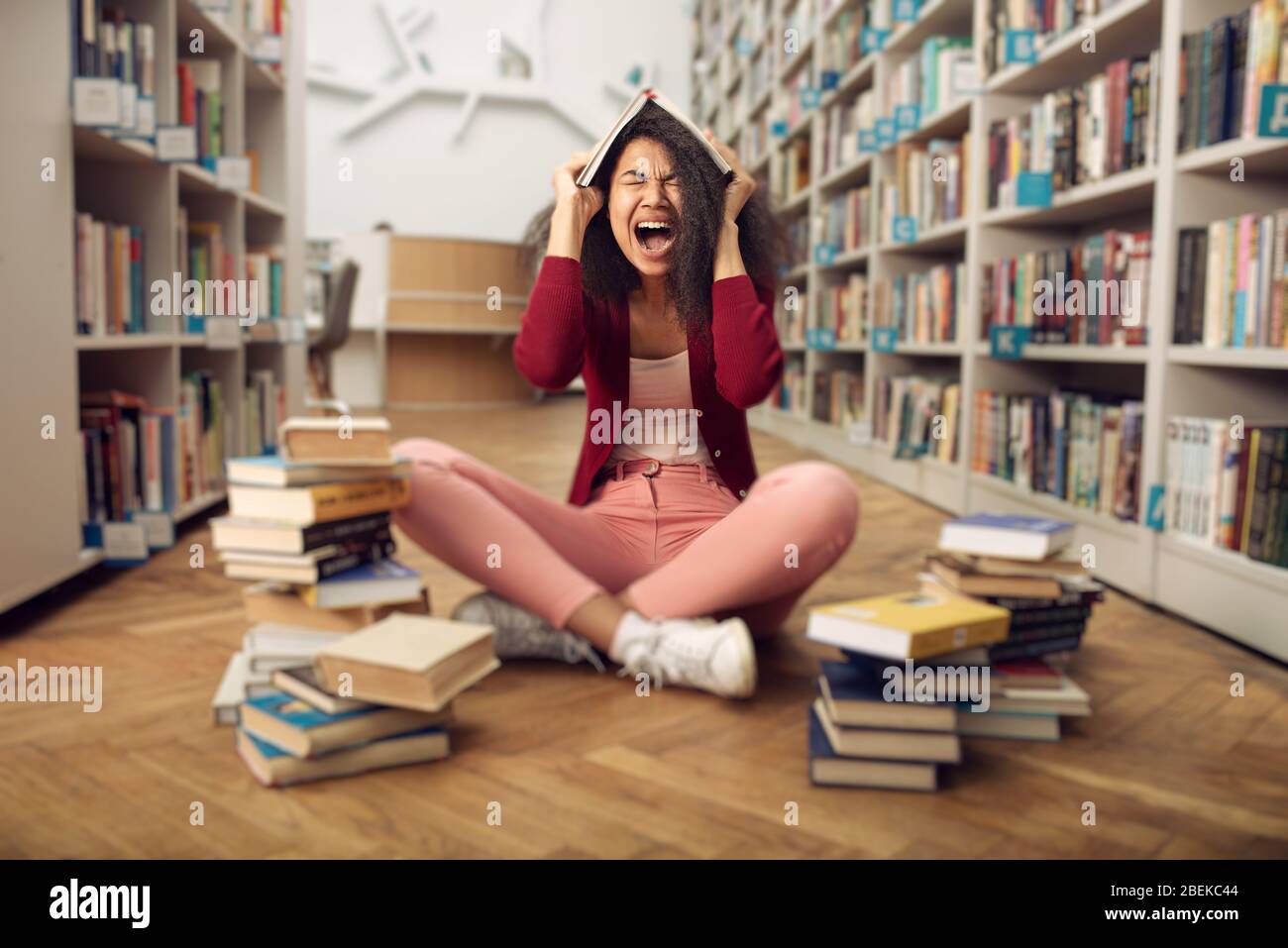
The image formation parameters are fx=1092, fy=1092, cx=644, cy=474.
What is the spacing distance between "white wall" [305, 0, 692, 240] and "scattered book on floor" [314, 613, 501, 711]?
3.98ft

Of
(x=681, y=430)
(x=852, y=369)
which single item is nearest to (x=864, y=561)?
(x=852, y=369)

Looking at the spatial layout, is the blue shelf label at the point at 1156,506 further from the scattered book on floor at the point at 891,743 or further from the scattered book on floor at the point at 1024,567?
the scattered book on floor at the point at 891,743

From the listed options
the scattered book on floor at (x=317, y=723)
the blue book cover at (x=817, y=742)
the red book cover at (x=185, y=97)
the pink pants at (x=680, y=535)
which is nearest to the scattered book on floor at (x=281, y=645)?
the scattered book on floor at (x=317, y=723)

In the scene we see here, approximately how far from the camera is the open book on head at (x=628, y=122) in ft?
1.00

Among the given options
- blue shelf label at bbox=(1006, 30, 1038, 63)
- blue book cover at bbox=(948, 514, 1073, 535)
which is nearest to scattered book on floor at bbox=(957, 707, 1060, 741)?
blue book cover at bbox=(948, 514, 1073, 535)

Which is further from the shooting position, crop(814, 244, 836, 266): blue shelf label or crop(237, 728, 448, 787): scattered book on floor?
crop(237, 728, 448, 787): scattered book on floor

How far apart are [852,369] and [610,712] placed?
1.60 m

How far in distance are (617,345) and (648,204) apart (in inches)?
1.6

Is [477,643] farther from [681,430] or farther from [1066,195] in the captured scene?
[1066,195]

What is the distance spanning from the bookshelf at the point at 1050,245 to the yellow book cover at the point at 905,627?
0.68ft

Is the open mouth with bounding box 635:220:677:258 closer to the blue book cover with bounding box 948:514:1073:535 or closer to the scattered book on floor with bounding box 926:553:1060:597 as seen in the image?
the blue book cover with bounding box 948:514:1073:535

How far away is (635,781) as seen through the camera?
1.76 meters

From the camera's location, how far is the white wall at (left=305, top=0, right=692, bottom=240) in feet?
1.36

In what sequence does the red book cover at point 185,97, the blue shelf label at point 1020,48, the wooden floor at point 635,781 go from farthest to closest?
1. the red book cover at point 185,97
2. the blue shelf label at point 1020,48
3. the wooden floor at point 635,781
